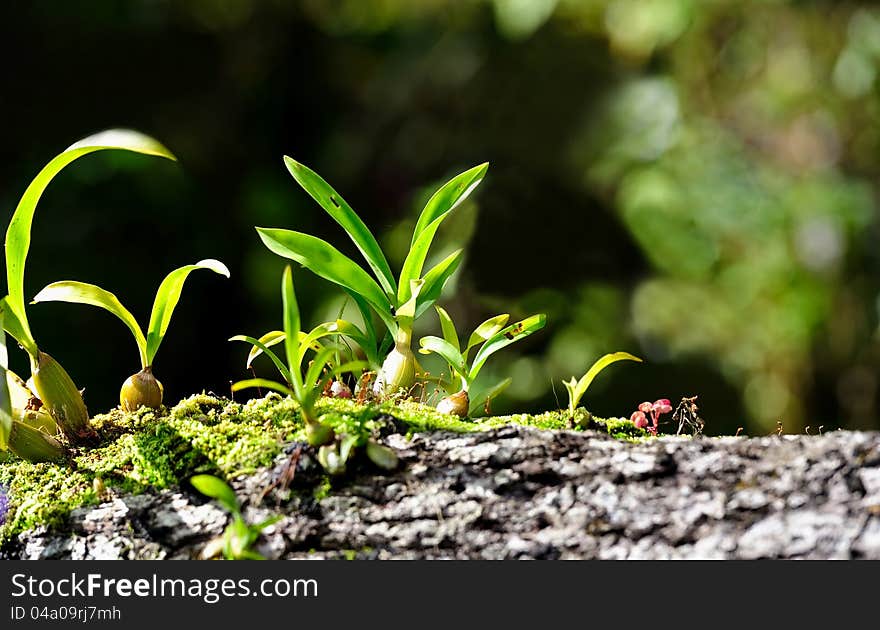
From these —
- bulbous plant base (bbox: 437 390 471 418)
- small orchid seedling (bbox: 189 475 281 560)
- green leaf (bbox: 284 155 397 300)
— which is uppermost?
green leaf (bbox: 284 155 397 300)

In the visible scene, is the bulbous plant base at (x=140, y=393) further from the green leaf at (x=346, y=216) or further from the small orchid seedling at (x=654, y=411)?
the small orchid seedling at (x=654, y=411)

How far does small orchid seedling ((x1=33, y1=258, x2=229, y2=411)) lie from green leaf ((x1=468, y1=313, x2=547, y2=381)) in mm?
383

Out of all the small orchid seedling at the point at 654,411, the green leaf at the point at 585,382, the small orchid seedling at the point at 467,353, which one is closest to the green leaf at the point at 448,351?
the small orchid seedling at the point at 467,353

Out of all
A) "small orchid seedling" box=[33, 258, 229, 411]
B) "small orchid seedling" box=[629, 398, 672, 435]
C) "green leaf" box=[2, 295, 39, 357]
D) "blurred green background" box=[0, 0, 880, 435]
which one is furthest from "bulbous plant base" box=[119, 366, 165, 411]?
"blurred green background" box=[0, 0, 880, 435]

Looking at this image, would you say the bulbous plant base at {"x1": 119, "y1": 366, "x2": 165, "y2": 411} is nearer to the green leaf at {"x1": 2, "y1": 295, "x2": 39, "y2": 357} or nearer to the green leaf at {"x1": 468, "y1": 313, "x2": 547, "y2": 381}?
the green leaf at {"x1": 2, "y1": 295, "x2": 39, "y2": 357}

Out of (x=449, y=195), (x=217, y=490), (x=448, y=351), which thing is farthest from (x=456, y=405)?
(x=217, y=490)

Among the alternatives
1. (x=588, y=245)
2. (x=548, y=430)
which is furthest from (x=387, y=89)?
(x=548, y=430)

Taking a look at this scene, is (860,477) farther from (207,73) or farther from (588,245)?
(207,73)

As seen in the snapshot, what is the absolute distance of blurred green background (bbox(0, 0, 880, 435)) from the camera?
3111mm

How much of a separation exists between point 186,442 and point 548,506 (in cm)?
46

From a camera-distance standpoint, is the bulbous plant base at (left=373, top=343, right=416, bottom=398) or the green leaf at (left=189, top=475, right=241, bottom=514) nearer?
the green leaf at (left=189, top=475, right=241, bottom=514)

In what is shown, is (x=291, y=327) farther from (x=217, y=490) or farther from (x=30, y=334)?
(x=30, y=334)

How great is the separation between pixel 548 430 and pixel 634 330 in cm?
232

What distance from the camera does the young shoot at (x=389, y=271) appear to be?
1.21m
